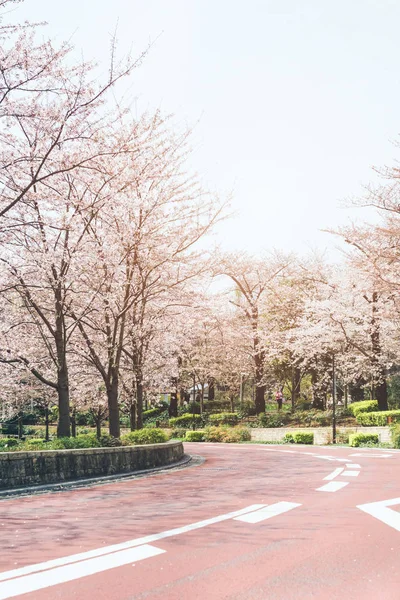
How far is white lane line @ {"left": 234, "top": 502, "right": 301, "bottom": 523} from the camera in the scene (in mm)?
7469

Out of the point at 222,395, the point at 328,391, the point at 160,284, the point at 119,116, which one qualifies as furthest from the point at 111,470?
the point at 222,395

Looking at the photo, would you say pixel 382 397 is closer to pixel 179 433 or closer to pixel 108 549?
pixel 179 433

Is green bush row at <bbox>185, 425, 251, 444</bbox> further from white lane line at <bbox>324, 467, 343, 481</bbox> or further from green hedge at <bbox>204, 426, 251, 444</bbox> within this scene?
white lane line at <bbox>324, 467, 343, 481</bbox>

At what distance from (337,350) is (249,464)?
2079 cm

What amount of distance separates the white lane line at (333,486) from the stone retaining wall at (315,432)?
56.7ft

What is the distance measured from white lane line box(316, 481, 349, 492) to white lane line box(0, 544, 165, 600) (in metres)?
5.90

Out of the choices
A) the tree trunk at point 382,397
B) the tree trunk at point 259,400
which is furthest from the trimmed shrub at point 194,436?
the tree trunk at point 382,397

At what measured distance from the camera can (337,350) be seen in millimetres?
37062

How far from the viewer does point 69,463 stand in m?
12.4

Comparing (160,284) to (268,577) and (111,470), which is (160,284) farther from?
(268,577)

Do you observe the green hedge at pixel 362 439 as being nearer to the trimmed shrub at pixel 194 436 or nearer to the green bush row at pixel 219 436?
the green bush row at pixel 219 436

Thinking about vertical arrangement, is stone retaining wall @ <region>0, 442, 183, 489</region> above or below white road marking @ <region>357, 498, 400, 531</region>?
above

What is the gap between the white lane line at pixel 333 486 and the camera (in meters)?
10.8

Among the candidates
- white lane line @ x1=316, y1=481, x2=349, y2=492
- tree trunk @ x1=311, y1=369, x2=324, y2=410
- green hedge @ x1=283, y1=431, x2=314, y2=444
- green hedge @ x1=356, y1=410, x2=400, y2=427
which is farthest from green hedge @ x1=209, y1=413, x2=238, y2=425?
white lane line @ x1=316, y1=481, x2=349, y2=492
